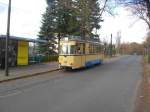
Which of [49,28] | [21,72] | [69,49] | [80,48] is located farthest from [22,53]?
[49,28]

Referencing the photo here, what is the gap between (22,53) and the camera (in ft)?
112

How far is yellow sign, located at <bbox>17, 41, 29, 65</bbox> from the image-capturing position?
33781mm

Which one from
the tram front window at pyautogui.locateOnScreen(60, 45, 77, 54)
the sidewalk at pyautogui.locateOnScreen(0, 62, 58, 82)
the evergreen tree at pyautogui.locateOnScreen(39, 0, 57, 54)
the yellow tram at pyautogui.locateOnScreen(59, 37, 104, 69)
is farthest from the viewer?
the evergreen tree at pyautogui.locateOnScreen(39, 0, 57, 54)

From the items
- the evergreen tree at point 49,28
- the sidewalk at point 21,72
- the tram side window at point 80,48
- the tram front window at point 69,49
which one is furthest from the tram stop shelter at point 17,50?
the evergreen tree at point 49,28

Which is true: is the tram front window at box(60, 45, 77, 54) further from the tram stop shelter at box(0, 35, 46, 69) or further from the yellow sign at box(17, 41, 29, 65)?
the yellow sign at box(17, 41, 29, 65)

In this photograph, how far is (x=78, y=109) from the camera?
11352 mm

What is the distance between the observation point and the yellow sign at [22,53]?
33781 millimetres

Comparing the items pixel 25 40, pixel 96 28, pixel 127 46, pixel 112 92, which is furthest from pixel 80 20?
pixel 127 46

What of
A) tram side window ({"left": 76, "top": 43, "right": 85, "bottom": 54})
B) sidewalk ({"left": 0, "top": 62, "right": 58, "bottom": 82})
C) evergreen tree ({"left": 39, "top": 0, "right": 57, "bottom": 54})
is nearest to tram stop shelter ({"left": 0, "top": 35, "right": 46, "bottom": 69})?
sidewalk ({"left": 0, "top": 62, "right": 58, "bottom": 82})

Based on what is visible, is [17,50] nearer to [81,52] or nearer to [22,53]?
[22,53]

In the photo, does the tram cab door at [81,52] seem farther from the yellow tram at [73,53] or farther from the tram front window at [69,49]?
the tram front window at [69,49]

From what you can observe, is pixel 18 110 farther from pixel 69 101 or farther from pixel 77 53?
pixel 77 53

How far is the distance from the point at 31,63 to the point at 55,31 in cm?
2089

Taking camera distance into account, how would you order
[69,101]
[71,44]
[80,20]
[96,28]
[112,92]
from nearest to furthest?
[69,101]
[112,92]
[71,44]
[80,20]
[96,28]
